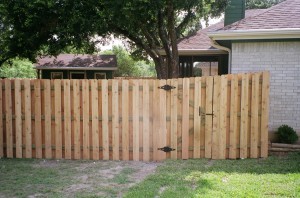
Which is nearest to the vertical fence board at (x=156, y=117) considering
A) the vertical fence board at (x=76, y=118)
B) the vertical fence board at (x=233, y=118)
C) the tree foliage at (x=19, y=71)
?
the vertical fence board at (x=233, y=118)

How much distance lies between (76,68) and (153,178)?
2093 cm

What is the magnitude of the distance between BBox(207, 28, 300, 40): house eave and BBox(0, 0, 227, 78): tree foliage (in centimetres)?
444

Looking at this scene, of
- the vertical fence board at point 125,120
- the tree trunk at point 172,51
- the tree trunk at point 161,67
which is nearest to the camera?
the vertical fence board at point 125,120

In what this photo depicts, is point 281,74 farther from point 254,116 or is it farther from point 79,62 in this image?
point 79,62

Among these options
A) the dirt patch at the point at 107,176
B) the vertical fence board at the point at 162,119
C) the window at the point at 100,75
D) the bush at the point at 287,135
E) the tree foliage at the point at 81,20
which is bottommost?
the dirt patch at the point at 107,176

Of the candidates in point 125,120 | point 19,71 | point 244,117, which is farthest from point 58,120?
point 19,71

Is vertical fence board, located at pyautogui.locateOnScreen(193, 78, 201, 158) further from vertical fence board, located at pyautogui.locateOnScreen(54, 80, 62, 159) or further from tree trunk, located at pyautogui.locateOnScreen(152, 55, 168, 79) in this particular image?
tree trunk, located at pyautogui.locateOnScreen(152, 55, 168, 79)

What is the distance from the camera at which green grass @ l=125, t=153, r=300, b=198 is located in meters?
4.80

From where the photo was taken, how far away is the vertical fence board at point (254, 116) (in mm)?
6996

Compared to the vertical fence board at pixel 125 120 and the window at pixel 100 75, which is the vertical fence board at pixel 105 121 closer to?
the vertical fence board at pixel 125 120

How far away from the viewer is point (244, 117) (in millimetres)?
7039

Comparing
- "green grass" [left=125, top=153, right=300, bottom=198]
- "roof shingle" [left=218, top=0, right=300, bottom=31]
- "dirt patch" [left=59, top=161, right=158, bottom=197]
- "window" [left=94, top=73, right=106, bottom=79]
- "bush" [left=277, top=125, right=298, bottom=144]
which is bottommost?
"dirt patch" [left=59, top=161, right=158, bottom=197]

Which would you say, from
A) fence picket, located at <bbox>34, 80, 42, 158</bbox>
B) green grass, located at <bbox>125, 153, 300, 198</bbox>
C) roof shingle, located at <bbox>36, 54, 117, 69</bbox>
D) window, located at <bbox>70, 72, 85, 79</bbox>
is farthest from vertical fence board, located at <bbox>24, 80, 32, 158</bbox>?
window, located at <bbox>70, 72, 85, 79</bbox>

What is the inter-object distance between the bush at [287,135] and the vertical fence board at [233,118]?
1673mm
